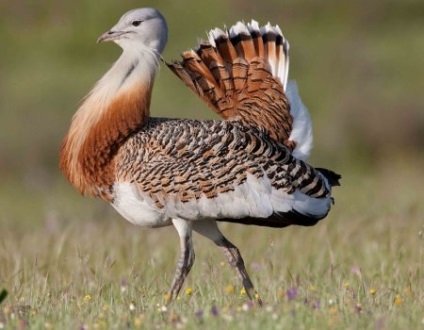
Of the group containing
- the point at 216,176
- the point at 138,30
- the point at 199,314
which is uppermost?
the point at 138,30

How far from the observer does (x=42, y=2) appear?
82.6 ft

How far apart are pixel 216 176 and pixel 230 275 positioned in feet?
2.84

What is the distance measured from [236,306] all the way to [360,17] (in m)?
19.5

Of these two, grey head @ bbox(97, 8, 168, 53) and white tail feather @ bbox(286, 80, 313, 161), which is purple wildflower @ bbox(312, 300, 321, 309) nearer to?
white tail feather @ bbox(286, 80, 313, 161)

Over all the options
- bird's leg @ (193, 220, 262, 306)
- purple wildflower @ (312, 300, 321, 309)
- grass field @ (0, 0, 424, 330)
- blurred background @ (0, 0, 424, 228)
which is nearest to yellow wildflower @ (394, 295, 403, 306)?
grass field @ (0, 0, 424, 330)

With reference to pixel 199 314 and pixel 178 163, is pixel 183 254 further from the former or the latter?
pixel 199 314

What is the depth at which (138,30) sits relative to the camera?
20.6ft

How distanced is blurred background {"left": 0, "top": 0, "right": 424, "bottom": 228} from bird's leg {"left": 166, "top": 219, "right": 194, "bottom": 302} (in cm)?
519

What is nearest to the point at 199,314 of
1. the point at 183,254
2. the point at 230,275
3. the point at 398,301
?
the point at 398,301

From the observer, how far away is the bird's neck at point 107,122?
6023 mm

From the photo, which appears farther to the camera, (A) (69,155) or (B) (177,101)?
(B) (177,101)

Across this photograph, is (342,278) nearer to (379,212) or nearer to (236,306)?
(236,306)

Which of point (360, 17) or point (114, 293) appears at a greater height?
point (360, 17)

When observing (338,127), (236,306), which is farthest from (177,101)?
(236,306)
